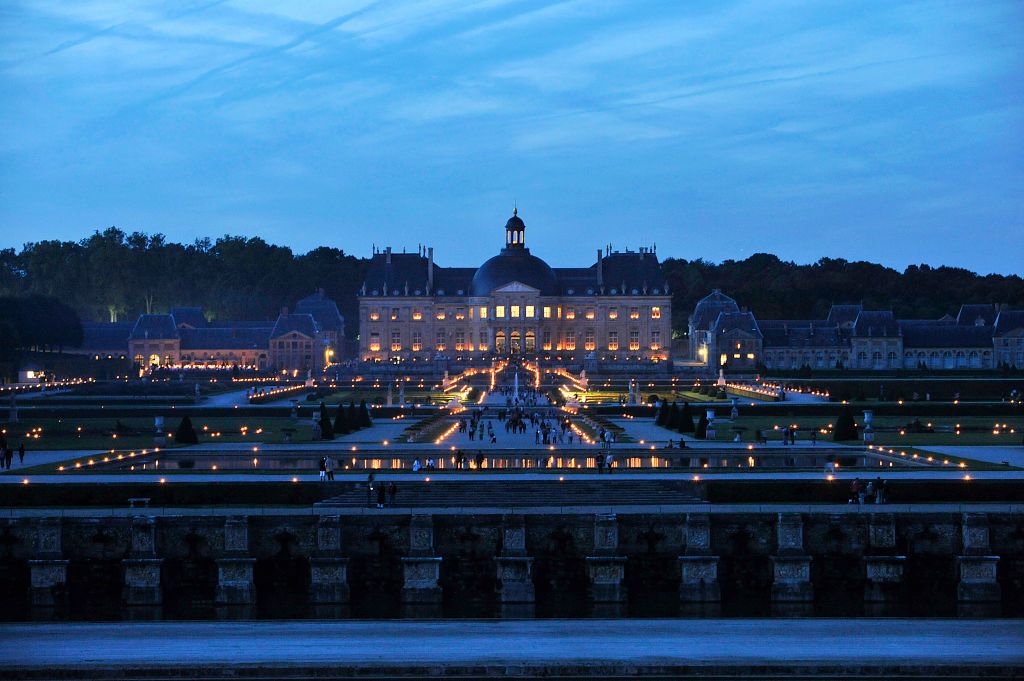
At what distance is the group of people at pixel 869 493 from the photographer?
3080cm

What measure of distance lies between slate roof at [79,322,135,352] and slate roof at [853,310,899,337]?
6286 centimetres

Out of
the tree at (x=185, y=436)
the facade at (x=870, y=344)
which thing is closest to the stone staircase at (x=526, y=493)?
the tree at (x=185, y=436)

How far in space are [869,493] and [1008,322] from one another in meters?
85.2

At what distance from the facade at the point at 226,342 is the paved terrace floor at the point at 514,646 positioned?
293ft

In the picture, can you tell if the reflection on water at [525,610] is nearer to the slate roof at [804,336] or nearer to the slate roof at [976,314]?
the slate roof at [804,336]

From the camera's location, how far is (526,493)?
1281 inches

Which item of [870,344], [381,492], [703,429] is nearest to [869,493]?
[381,492]

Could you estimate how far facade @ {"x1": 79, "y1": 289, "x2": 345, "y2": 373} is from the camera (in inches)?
4550

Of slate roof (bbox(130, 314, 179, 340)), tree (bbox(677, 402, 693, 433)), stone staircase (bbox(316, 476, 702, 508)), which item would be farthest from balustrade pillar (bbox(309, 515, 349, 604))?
slate roof (bbox(130, 314, 179, 340))

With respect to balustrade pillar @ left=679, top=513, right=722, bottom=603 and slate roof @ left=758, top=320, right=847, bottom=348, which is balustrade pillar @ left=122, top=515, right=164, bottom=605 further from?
slate roof @ left=758, top=320, right=847, bottom=348

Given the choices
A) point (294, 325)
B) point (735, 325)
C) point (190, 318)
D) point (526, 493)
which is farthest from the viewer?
point (190, 318)

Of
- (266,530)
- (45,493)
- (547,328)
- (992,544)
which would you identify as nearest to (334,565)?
(266,530)

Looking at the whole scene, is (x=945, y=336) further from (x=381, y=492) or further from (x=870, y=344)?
(x=381, y=492)

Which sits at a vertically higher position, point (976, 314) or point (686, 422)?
point (976, 314)
